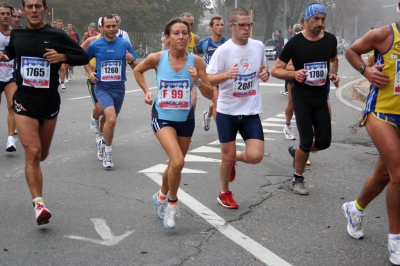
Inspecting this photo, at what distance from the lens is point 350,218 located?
561 cm

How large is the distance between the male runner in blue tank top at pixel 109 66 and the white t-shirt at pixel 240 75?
2475mm

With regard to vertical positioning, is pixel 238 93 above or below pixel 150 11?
above

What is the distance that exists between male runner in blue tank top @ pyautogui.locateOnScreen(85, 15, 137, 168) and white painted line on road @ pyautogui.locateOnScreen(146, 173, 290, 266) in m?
2.24

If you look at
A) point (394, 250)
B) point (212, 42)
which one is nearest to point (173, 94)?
point (394, 250)

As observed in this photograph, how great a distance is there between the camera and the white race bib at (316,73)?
7.02m

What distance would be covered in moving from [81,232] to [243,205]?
1.85 metres

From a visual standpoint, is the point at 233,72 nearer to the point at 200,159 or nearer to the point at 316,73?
the point at 316,73

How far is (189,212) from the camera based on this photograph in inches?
249

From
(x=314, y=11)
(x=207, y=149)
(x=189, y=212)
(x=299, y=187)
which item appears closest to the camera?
(x=189, y=212)

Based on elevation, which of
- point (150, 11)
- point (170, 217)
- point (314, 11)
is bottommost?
point (150, 11)

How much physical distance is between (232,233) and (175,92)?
137cm

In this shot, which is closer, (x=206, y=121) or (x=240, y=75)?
(x=240, y=75)

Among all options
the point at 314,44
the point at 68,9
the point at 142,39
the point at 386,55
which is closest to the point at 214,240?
the point at 386,55

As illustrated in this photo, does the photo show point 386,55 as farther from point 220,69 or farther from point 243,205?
point 243,205
